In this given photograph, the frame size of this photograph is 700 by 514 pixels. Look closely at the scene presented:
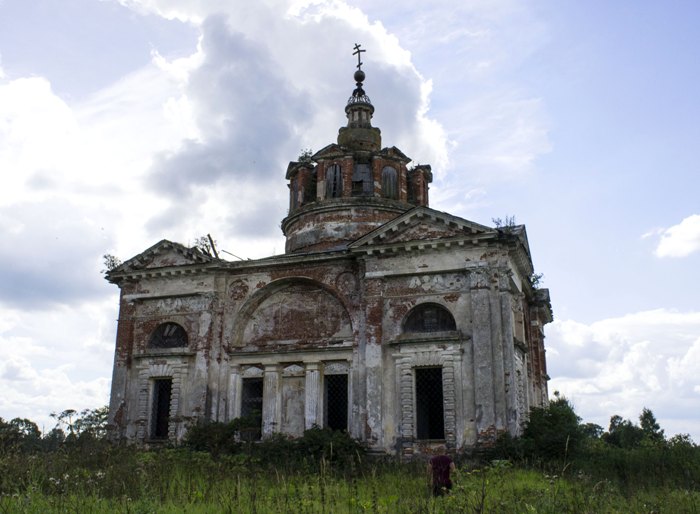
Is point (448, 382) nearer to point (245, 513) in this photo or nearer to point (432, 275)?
point (432, 275)

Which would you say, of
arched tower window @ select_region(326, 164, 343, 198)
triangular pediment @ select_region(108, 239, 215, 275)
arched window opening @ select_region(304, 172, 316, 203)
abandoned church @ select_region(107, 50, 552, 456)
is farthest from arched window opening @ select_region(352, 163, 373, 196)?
triangular pediment @ select_region(108, 239, 215, 275)

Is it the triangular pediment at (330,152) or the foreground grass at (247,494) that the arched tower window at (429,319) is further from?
the triangular pediment at (330,152)

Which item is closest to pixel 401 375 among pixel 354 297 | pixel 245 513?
pixel 354 297

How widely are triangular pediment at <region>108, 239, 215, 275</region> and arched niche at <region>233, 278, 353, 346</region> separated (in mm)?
2357

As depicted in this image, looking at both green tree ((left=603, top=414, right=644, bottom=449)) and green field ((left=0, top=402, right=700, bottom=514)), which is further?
green tree ((left=603, top=414, right=644, bottom=449))

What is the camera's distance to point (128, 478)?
1045cm

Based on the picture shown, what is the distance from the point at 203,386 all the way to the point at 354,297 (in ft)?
17.8

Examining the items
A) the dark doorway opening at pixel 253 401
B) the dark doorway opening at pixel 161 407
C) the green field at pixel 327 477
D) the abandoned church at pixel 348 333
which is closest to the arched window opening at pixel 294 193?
the abandoned church at pixel 348 333

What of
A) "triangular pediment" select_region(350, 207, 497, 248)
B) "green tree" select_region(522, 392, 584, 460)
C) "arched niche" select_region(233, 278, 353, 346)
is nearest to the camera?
"green tree" select_region(522, 392, 584, 460)

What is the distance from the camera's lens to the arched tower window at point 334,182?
24.9 meters

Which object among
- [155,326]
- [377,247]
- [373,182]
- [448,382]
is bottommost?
[448,382]

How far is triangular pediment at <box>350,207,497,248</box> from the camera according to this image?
19.0 meters

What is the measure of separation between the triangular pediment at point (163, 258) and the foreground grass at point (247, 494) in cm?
924

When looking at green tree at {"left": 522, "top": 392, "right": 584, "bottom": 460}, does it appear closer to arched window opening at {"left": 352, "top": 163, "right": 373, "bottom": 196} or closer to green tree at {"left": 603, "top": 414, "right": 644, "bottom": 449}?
arched window opening at {"left": 352, "top": 163, "right": 373, "bottom": 196}
